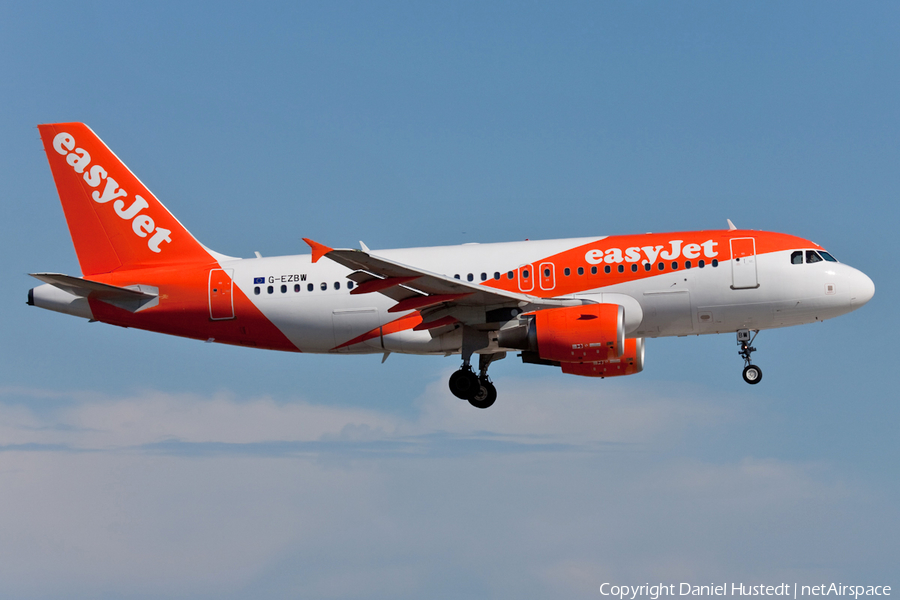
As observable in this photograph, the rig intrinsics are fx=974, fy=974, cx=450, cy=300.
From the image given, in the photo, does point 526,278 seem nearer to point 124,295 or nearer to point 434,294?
point 434,294

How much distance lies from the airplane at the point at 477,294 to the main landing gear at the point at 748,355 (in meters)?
0.04

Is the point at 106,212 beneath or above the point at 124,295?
above

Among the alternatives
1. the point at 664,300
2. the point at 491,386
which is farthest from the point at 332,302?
the point at 664,300

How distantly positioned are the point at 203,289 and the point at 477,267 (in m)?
A: 9.25

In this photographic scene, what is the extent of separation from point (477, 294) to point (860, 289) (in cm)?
1187

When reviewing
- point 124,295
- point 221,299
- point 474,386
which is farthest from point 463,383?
point 124,295

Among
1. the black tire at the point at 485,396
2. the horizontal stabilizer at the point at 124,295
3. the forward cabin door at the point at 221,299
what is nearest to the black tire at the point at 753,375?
the black tire at the point at 485,396

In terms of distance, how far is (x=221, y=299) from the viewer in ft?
106

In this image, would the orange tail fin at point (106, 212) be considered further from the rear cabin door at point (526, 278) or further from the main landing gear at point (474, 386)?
the rear cabin door at point (526, 278)

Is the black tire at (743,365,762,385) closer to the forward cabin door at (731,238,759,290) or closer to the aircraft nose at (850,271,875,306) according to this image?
the forward cabin door at (731,238,759,290)

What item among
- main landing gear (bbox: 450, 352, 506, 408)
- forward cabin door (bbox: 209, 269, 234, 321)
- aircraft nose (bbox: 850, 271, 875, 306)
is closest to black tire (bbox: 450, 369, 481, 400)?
main landing gear (bbox: 450, 352, 506, 408)

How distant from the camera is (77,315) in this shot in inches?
1309

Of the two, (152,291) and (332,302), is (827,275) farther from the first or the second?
(152,291)

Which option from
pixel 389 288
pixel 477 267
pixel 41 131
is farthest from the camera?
pixel 41 131
